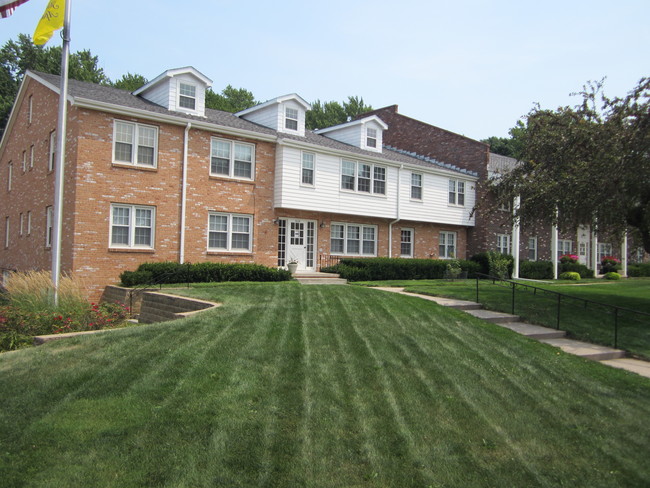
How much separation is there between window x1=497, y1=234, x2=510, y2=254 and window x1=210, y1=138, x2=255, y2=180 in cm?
1497

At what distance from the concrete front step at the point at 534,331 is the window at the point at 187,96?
1429 centimetres

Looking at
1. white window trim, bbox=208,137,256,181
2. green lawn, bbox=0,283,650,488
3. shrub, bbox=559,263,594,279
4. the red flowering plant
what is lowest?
green lawn, bbox=0,283,650,488

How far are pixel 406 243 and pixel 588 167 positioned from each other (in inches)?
534

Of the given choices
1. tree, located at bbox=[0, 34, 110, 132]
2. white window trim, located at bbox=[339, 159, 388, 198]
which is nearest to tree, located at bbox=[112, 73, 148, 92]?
tree, located at bbox=[0, 34, 110, 132]

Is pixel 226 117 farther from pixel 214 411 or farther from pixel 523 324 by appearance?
pixel 214 411

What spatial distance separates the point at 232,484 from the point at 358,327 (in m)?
5.60

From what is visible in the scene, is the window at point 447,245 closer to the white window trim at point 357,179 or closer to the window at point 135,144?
the white window trim at point 357,179

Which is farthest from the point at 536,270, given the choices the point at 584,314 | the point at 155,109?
the point at 155,109

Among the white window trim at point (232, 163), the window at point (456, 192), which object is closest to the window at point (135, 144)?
the white window trim at point (232, 163)

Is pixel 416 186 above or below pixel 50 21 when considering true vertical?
below

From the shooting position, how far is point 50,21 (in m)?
13.9

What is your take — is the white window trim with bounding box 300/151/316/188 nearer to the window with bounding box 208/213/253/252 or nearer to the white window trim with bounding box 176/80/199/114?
the window with bounding box 208/213/253/252

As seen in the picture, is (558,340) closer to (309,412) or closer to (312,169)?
(309,412)

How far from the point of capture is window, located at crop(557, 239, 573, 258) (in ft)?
109
